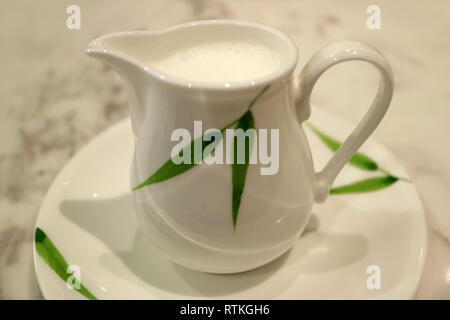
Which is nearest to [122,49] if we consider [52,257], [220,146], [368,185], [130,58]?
[130,58]

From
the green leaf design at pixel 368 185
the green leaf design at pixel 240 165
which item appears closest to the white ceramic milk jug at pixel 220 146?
the green leaf design at pixel 240 165

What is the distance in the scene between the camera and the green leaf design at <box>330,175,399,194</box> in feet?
2.04

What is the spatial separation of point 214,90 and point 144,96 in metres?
0.09

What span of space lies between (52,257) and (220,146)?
263 mm

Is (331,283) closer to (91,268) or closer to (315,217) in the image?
(315,217)

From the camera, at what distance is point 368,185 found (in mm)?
632

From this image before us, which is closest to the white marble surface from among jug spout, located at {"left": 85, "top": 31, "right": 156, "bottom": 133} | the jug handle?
the jug handle

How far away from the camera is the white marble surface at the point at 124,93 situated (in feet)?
2.14

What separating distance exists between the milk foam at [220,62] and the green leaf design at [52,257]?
257 mm

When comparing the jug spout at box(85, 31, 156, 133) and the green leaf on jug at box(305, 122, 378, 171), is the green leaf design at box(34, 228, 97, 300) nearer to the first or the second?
the jug spout at box(85, 31, 156, 133)

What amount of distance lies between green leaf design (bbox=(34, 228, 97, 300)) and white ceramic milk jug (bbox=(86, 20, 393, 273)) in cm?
10

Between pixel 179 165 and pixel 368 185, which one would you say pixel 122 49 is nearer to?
pixel 179 165

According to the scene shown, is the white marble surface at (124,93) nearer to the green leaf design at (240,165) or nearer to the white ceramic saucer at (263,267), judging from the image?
the white ceramic saucer at (263,267)

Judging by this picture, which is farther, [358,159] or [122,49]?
[358,159]
